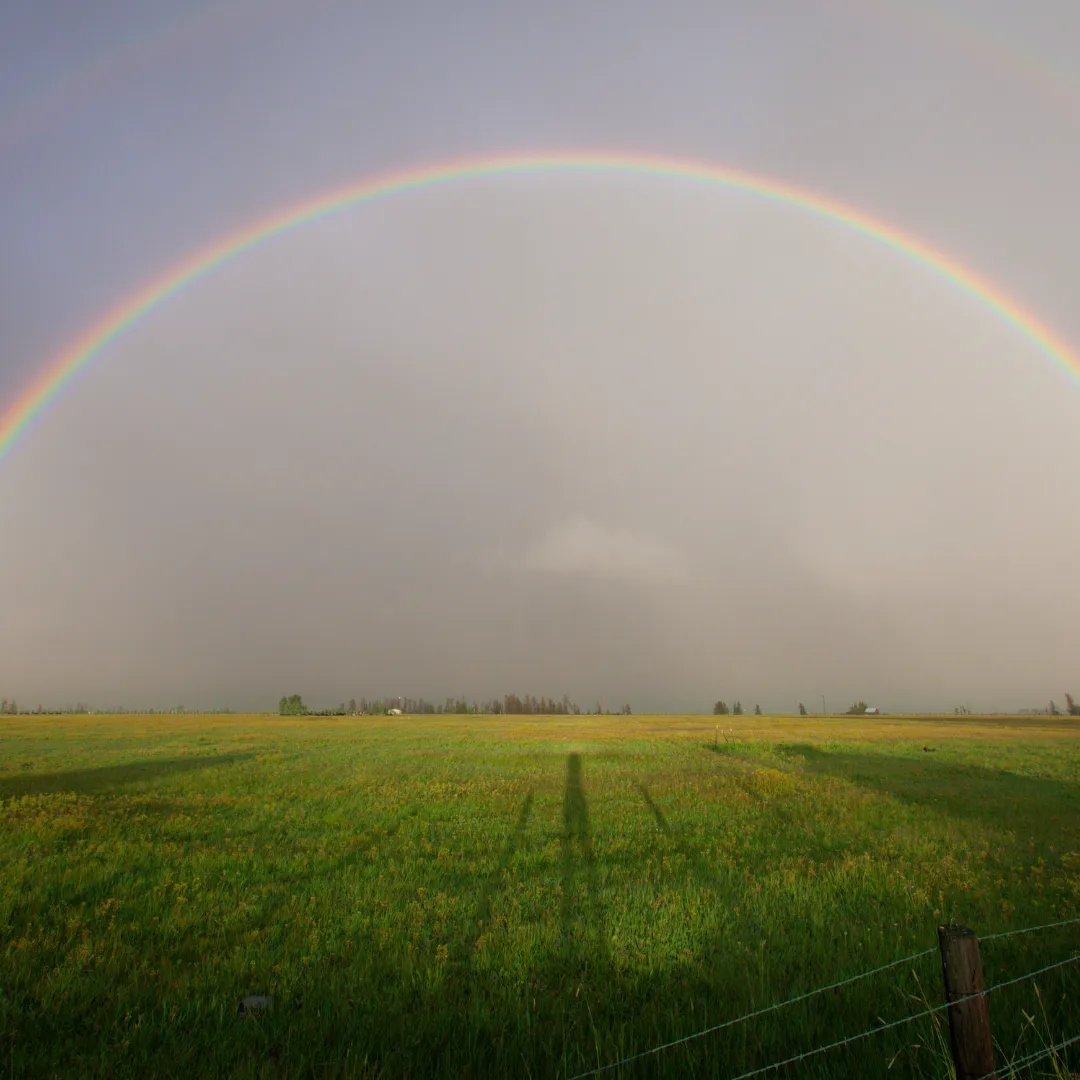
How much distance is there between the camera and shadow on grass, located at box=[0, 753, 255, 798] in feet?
71.3

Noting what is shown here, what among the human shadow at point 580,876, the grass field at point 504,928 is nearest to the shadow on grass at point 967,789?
the grass field at point 504,928

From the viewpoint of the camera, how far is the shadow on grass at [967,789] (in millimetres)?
17547

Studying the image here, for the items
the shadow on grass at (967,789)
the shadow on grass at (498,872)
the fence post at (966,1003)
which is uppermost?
the fence post at (966,1003)

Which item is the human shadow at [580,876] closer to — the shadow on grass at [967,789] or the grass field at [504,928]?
the grass field at [504,928]

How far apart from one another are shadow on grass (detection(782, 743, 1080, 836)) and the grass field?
9.6 inches

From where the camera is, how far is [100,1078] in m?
5.38

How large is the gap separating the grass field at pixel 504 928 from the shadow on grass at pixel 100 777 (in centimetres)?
214

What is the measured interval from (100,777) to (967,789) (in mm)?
33809

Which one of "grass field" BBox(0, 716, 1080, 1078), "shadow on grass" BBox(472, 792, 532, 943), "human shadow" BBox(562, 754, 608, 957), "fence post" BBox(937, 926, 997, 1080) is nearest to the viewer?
"fence post" BBox(937, 926, 997, 1080)

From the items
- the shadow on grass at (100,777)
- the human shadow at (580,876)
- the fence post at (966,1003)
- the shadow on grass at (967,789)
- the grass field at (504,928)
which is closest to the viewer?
Answer: the fence post at (966,1003)

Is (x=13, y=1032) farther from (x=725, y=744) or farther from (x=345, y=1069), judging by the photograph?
(x=725, y=744)

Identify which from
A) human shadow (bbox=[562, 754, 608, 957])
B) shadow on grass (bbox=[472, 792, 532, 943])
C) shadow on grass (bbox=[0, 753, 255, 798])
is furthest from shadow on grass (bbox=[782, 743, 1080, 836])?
shadow on grass (bbox=[0, 753, 255, 798])

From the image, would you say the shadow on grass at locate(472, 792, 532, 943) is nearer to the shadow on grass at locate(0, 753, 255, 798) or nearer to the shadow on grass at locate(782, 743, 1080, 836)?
the shadow on grass at locate(782, 743, 1080, 836)

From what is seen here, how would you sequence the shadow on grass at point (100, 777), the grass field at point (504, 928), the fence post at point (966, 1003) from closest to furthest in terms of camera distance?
the fence post at point (966, 1003), the grass field at point (504, 928), the shadow on grass at point (100, 777)
